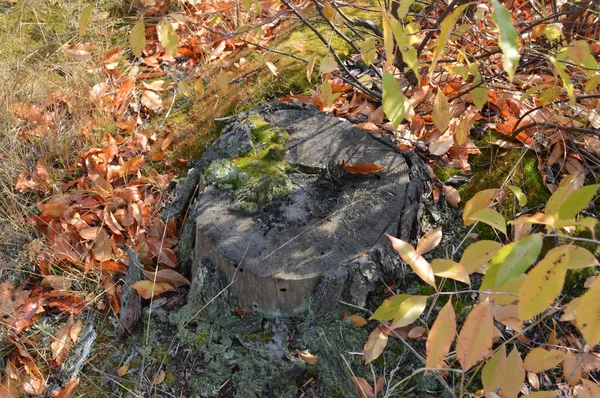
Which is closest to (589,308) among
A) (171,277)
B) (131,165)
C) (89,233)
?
(171,277)

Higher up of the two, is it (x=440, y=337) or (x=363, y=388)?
(x=440, y=337)

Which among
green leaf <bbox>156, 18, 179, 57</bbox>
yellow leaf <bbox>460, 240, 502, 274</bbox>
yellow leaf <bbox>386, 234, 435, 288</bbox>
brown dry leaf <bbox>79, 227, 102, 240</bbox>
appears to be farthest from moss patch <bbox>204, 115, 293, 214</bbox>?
yellow leaf <bbox>460, 240, 502, 274</bbox>

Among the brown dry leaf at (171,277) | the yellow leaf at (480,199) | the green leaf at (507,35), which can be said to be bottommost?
the brown dry leaf at (171,277)

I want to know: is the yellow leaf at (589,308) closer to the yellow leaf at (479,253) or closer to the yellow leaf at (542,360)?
the yellow leaf at (479,253)

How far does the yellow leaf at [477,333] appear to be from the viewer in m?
1.18

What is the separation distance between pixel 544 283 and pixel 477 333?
0.30 metres

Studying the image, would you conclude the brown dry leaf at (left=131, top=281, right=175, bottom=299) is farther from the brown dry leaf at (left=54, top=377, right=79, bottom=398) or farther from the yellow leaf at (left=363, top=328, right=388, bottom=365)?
the yellow leaf at (left=363, top=328, right=388, bottom=365)

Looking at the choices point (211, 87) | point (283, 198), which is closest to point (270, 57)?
point (211, 87)

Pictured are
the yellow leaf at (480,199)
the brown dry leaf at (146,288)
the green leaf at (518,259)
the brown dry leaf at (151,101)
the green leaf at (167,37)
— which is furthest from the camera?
the brown dry leaf at (151,101)

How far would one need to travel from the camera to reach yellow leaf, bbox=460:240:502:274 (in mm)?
1247

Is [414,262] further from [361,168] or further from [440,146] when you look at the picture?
[440,146]

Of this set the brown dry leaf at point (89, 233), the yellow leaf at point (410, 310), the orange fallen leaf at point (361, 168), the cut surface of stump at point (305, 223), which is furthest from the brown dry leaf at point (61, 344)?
the yellow leaf at point (410, 310)

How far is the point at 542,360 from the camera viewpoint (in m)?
1.58

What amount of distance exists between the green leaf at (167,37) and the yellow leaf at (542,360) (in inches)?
62.0
